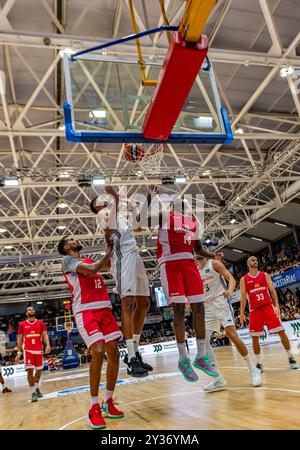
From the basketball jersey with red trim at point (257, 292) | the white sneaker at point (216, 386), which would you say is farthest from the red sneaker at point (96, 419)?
the basketball jersey with red trim at point (257, 292)

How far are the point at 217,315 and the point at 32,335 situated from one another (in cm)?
471

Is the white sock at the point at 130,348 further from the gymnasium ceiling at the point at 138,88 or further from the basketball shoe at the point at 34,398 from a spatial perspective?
the basketball shoe at the point at 34,398

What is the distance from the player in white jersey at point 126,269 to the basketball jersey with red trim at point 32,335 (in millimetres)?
4694

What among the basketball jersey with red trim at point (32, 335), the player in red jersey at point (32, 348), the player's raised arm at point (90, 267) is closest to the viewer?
the player's raised arm at point (90, 267)

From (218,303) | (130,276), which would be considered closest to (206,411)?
(130,276)

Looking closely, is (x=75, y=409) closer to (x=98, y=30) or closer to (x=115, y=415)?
(x=115, y=415)

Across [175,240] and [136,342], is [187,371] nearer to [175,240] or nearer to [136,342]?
[136,342]

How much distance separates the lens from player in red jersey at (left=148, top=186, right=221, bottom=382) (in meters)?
4.48

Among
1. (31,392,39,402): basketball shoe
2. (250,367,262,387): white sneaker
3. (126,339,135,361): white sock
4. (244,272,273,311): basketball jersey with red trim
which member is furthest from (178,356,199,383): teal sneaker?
(31,392,39,402): basketball shoe

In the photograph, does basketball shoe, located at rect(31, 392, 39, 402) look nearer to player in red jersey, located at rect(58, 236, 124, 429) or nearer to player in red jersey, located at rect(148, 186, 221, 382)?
player in red jersey, located at rect(58, 236, 124, 429)

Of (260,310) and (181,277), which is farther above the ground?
(181,277)

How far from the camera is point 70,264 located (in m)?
4.52

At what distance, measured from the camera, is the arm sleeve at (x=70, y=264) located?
4.49 m
